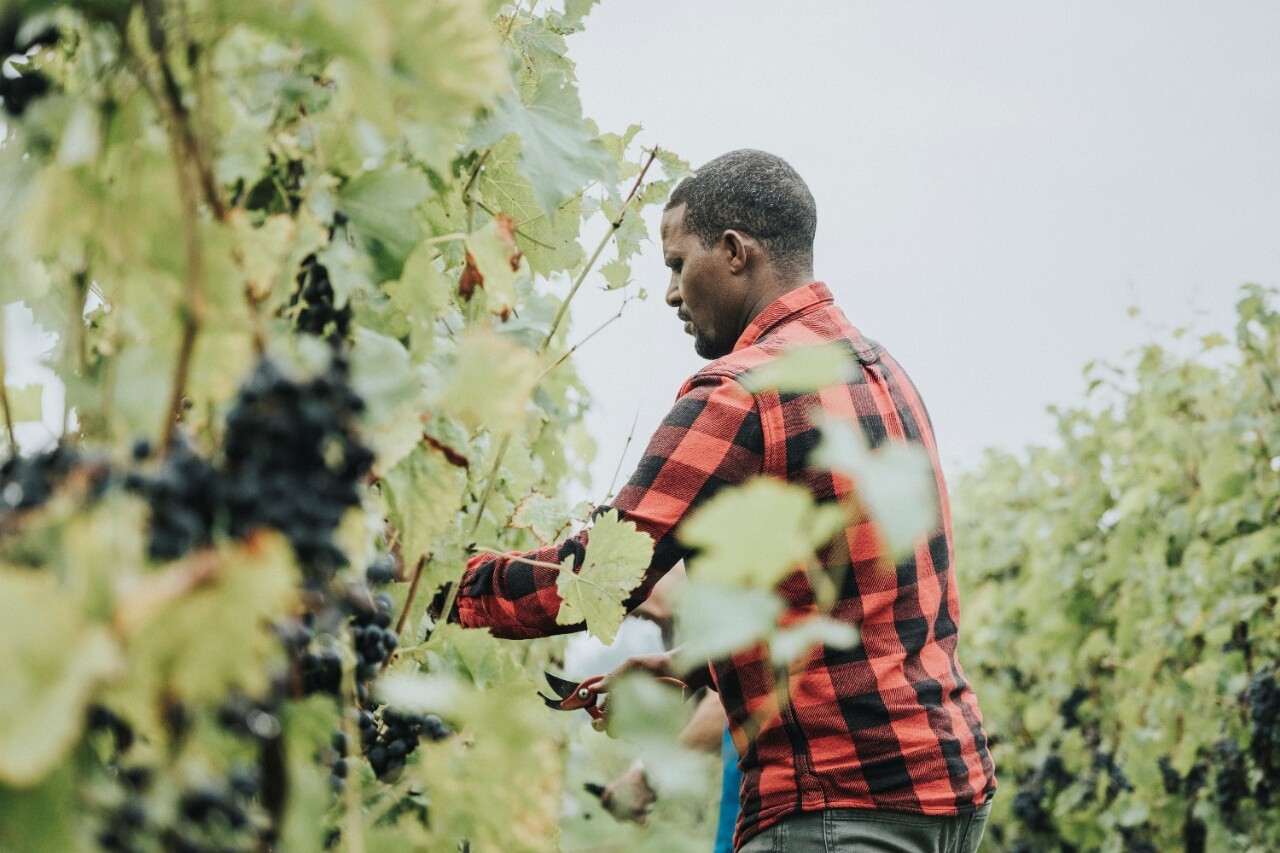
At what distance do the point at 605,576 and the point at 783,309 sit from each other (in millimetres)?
1033

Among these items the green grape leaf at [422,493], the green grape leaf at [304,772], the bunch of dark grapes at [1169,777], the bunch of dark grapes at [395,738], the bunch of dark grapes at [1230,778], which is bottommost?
the bunch of dark grapes at [1169,777]

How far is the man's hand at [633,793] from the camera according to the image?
8.31 ft

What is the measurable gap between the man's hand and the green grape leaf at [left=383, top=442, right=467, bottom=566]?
134cm

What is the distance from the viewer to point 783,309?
7.78ft

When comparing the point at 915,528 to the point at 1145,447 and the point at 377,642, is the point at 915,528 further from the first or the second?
the point at 1145,447

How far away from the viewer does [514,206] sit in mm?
1764

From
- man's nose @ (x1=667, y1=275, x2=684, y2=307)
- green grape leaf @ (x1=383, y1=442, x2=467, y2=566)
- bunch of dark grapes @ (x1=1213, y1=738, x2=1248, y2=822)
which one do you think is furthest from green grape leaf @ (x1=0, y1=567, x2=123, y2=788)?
bunch of dark grapes @ (x1=1213, y1=738, x2=1248, y2=822)

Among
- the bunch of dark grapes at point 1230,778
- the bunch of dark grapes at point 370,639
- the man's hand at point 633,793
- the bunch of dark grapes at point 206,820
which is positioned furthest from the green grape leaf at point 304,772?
the bunch of dark grapes at point 1230,778

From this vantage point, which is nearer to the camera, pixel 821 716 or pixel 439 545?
pixel 439 545

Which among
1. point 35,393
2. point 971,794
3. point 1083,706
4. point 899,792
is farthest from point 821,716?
point 1083,706

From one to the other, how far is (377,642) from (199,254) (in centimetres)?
51

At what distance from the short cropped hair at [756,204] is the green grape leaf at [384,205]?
4.83 ft

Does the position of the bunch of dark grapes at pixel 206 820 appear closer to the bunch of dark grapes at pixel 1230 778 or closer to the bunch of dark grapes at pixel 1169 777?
the bunch of dark grapes at pixel 1230 778

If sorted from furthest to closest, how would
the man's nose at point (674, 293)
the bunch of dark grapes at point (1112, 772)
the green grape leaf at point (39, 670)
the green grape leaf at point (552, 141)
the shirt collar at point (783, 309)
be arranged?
1. the bunch of dark grapes at point (1112, 772)
2. the man's nose at point (674, 293)
3. the shirt collar at point (783, 309)
4. the green grape leaf at point (552, 141)
5. the green grape leaf at point (39, 670)
